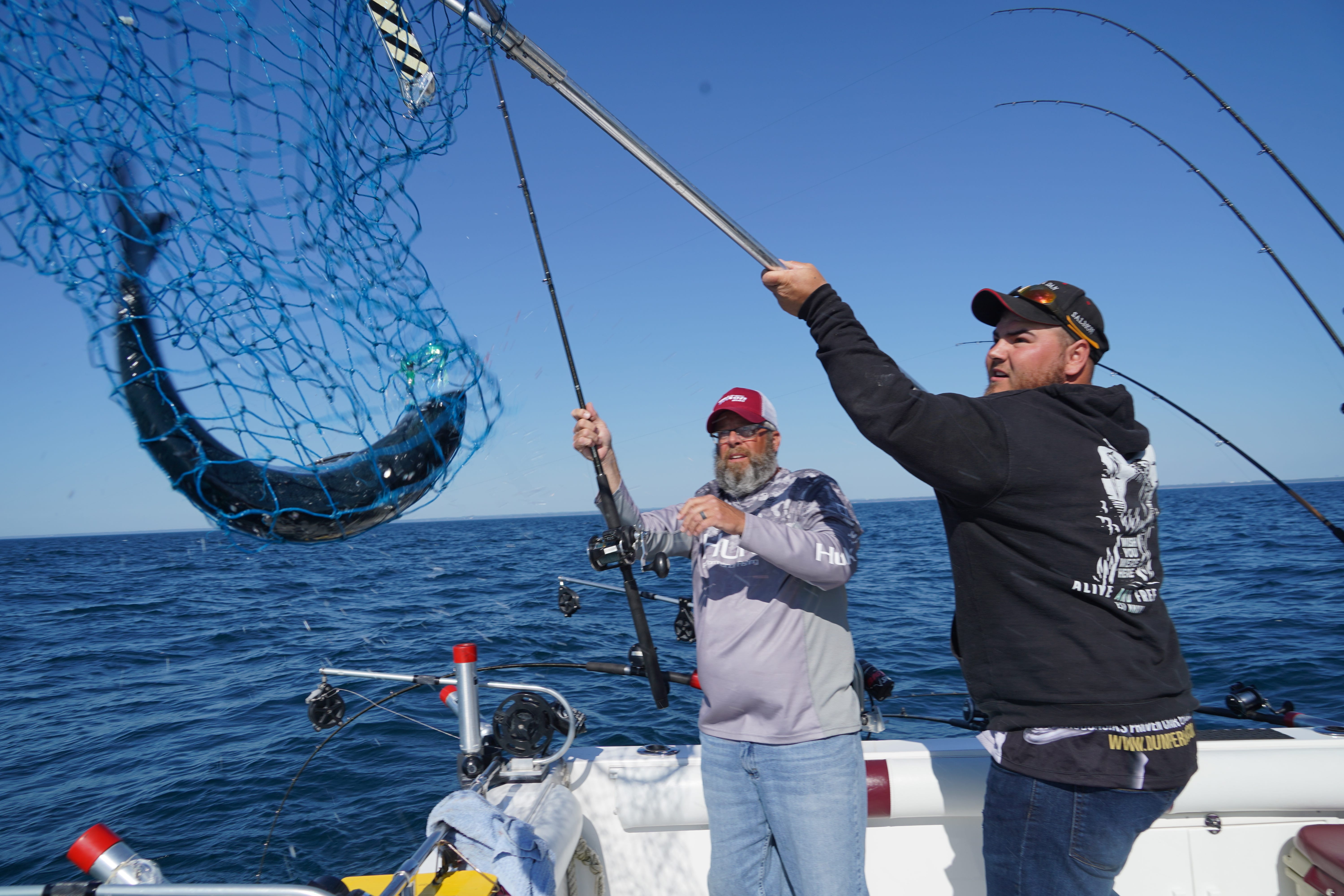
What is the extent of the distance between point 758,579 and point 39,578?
31.1 metres

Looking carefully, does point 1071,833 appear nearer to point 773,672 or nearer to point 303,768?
point 773,672

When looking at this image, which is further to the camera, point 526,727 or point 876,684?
point 876,684

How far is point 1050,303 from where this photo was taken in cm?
175

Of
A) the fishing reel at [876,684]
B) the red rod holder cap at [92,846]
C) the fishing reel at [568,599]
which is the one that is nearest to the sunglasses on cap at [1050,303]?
the fishing reel at [876,684]

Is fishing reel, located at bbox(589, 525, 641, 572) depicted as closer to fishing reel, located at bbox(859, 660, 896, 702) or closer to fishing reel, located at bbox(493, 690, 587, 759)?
fishing reel, located at bbox(493, 690, 587, 759)

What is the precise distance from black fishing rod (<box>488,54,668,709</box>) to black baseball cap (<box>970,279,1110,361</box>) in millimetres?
1359

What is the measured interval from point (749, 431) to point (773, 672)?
0.81m

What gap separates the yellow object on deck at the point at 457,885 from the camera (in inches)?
72.9

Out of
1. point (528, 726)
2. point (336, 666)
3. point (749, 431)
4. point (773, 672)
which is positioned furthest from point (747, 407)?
point (336, 666)

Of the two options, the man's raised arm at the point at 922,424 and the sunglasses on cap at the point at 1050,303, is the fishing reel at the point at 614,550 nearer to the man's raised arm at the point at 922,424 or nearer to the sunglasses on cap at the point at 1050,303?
the man's raised arm at the point at 922,424

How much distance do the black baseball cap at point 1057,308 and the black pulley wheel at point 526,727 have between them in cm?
220

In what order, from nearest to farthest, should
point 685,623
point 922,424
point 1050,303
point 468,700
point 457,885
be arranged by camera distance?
point 922,424
point 1050,303
point 457,885
point 468,700
point 685,623

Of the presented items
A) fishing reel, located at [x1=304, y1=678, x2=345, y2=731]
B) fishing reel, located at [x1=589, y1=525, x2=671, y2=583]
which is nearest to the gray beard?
fishing reel, located at [x1=589, y1=525, x2=671, y2=583]

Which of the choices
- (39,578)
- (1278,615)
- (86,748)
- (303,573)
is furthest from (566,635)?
(39,578)
